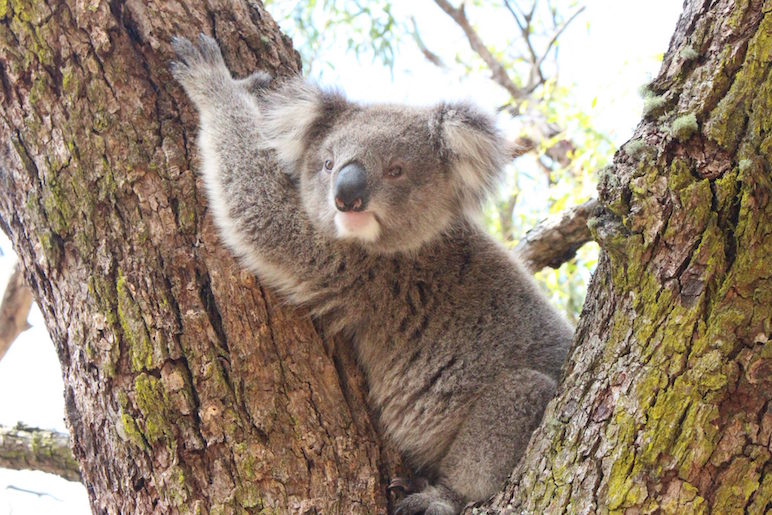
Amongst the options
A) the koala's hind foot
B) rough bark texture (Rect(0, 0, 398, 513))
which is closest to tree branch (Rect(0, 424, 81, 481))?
rough bark texture (Rect(0, 0, 398, 513))

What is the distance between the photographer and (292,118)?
3.45 meters

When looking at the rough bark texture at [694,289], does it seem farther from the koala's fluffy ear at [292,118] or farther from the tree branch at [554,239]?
the tree branch at [554,239]

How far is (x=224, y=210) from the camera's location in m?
3.04

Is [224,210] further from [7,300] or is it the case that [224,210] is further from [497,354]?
[7,300]

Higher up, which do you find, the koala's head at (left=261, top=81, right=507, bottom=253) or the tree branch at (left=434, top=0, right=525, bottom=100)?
the tree branch at (left=434, top=0, right=525, bottom=100)

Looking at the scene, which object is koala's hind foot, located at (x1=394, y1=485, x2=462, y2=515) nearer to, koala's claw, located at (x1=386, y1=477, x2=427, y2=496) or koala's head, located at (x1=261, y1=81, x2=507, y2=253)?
koala's claw, located at (x1=386, y1=477, x2=427, y2=496)

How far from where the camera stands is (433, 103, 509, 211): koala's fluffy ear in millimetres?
3348

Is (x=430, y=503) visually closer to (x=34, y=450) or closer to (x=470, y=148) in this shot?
(x=470, y=148)

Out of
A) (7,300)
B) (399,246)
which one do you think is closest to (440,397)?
(399,246)

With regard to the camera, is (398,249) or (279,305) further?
(398,249)

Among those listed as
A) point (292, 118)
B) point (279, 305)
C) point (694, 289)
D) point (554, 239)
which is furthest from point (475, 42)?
point (694, 289)

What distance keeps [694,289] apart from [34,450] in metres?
3.75

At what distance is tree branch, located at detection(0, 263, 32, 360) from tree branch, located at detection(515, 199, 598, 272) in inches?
122

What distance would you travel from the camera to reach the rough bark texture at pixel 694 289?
1.98 meters
